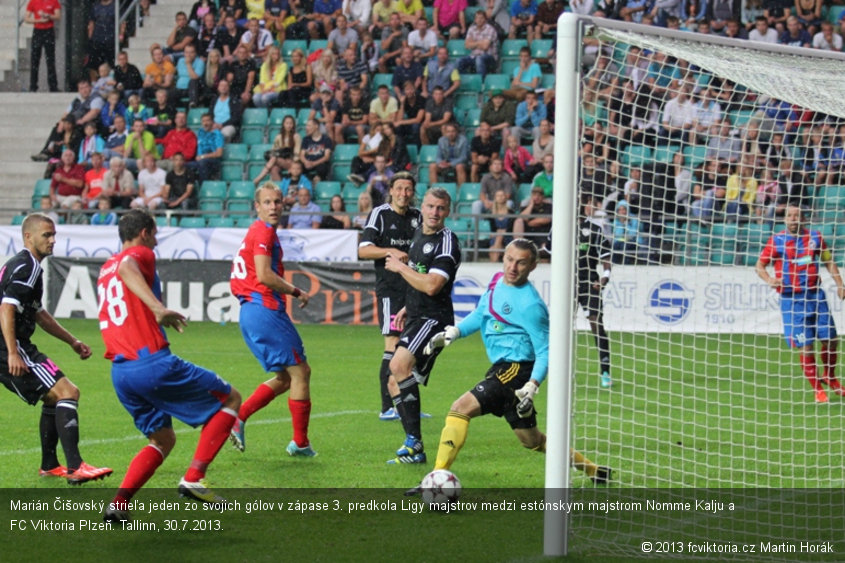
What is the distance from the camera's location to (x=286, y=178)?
2106 cm

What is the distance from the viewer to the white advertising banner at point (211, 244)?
18.6 m

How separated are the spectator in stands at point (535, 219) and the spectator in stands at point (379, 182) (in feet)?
7.57

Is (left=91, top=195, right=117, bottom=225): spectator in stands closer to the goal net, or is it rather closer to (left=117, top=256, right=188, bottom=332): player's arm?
the goal net

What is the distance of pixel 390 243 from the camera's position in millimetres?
9109

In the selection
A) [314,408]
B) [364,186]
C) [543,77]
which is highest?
[543,77]

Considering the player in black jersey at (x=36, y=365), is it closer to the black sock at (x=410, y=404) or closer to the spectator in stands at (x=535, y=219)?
the black sock at (x=410, y=404)

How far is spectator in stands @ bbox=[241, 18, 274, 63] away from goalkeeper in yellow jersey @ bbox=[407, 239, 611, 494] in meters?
17.4

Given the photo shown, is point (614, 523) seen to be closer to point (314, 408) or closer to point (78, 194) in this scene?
point (314, 408)

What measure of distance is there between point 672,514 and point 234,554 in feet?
7.94

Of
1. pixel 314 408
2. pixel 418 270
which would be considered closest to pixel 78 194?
pixel 314 408

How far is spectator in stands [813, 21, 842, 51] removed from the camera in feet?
66.4

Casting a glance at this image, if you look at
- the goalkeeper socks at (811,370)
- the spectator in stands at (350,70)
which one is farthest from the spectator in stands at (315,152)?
the goalkeeper socks at (811,370)

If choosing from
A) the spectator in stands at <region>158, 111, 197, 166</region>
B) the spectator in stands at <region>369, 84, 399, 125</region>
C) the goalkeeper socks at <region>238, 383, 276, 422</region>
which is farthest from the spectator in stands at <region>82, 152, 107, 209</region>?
the goalkeeper socks at <region>238, 383, 276, 422</region>

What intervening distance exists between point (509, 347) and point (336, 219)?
42.6ft
